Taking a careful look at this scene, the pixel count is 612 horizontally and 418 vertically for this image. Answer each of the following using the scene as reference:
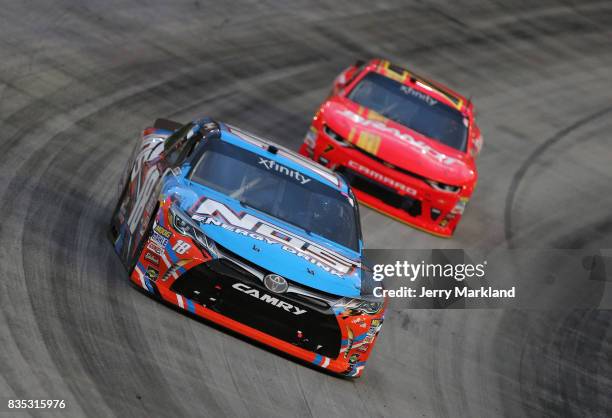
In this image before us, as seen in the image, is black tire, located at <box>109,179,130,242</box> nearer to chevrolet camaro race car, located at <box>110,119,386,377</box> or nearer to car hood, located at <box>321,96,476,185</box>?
chevrolet camaro race car, located at <box>110,119,386,377</box>

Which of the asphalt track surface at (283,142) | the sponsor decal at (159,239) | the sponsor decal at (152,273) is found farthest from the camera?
the sponsor decal at (152,273)

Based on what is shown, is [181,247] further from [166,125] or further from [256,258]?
[166,125]

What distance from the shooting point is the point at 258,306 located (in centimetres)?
805

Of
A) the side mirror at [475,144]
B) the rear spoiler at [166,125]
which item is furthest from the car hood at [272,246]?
the side mirror at [475,144]

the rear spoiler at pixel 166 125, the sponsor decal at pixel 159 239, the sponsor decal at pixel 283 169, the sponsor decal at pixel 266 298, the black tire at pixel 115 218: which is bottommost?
the black tire at pixel 115 218

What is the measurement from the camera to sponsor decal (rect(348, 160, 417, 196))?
40.6ft

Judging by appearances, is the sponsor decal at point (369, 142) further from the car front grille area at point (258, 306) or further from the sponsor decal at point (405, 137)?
the car front grille area at point (258, 306)

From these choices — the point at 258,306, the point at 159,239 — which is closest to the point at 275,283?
the point at 258,306

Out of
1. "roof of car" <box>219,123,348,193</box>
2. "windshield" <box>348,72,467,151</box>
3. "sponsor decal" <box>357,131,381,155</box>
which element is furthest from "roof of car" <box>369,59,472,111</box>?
"roof of car" <box>219,123,348,193</box>

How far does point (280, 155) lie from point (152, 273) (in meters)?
1.81

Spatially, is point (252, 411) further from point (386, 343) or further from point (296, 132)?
point (296, 132)

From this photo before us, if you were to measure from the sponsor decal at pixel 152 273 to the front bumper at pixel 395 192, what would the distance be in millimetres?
4524

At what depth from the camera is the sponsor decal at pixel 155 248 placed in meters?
8.16

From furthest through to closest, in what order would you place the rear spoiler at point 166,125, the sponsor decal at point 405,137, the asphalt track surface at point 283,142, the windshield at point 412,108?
the windshield at point 412,108, the sponsor decal at point 405,137, the rear spoiler at point 166,125, the asphalt track surface at point 283,142
